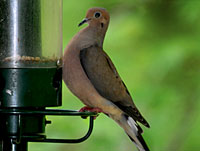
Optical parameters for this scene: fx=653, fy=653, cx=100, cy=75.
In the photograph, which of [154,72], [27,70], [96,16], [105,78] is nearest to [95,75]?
[105,78]

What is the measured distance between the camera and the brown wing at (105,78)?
19.1 feet

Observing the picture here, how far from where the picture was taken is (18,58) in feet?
16.8

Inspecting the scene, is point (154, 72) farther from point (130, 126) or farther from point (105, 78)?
point (105, 78)

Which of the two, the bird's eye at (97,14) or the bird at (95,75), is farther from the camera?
the bird's eye at (97,14)

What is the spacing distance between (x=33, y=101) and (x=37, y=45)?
0.46 metres

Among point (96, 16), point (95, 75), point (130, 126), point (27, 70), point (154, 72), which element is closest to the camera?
point (27, 70)

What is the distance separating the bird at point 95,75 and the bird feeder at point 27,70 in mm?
347

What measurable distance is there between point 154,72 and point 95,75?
1404 mm

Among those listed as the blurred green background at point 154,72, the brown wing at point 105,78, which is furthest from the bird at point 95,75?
the blurred green background at point 154,72

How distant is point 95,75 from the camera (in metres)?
5.83

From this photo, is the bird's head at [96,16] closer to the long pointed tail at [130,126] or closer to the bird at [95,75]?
the bird at [95,75]

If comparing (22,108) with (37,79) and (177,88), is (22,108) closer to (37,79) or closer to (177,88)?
(37,79)

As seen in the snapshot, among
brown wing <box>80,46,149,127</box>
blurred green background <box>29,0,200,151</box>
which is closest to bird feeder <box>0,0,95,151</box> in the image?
brown wing <box>80,46,149,127</box>

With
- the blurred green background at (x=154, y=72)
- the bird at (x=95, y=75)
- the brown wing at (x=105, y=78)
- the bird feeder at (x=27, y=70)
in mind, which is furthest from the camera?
the blurred green background at (x=154, y=72)
